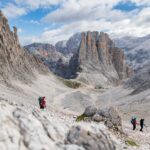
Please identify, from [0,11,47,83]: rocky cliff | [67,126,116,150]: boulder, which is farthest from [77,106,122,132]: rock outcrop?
[0,11,47,83]: rocky cliff

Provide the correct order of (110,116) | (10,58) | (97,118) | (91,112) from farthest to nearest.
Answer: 1. (10,58)
2. (91,112)
3. (110,116)
4. (97,118)

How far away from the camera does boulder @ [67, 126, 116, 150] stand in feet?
61.4

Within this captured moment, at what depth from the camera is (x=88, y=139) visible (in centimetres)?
1903

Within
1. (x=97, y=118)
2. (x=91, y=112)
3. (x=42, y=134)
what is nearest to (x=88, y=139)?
(x=42, y=134)

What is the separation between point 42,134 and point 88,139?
2605 millimetres

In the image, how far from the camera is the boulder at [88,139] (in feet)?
61.4

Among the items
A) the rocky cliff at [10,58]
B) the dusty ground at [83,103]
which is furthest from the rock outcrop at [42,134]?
the rocky cliff at [10,58]

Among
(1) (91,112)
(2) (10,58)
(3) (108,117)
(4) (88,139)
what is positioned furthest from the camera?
(2) (10,58)

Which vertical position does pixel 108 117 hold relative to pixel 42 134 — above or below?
below

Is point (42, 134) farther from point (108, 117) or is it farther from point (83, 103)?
point (83, 103)

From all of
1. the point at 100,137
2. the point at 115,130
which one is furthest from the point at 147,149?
the point at 100,137

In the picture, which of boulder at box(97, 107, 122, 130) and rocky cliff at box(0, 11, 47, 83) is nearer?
boulder at box(97, 107, 122, 130)

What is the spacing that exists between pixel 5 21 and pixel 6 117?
17315cm

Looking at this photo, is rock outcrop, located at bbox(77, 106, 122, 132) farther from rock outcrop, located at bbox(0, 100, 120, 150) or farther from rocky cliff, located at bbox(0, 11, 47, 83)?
rocky cliff, located at bbox(0, 11, 47, 83)
